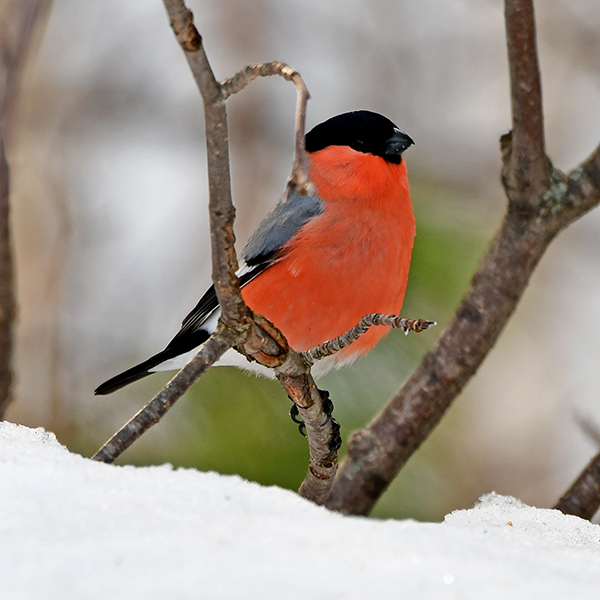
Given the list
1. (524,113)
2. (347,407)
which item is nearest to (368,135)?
(524,113)

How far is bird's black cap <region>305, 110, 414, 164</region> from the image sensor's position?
8.00ft

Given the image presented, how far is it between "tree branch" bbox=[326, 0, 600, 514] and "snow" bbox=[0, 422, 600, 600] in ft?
3.15

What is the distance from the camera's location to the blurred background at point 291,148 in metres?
3.25

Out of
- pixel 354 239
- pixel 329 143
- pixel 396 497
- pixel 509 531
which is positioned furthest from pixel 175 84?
pixel 509 531

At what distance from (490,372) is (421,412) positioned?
1.77m

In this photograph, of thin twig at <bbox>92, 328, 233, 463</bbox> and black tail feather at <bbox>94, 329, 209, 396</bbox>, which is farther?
black tail feather at <bbox>94, 329, 209, 396</bbox>

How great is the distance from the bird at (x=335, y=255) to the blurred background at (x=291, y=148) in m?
0.64

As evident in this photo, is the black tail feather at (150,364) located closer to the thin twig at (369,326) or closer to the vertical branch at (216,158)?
the thin twig at (369,326)

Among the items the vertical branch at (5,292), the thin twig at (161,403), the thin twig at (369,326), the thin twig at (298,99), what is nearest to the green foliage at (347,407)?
the vertical branch at (5,292)

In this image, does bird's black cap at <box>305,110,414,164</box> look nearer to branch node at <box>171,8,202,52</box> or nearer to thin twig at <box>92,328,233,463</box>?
thin twig at <box>92,328,233,463</box>

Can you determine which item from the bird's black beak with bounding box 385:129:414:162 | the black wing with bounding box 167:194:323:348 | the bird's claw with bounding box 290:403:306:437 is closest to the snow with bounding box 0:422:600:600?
the bird's claw with bounding box 290:403:306:437

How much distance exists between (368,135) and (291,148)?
3.32ft

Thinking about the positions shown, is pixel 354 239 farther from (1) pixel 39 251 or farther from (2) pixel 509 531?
(1) pixel 39 251

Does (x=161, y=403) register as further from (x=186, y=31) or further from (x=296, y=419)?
(x=296, y=419)
